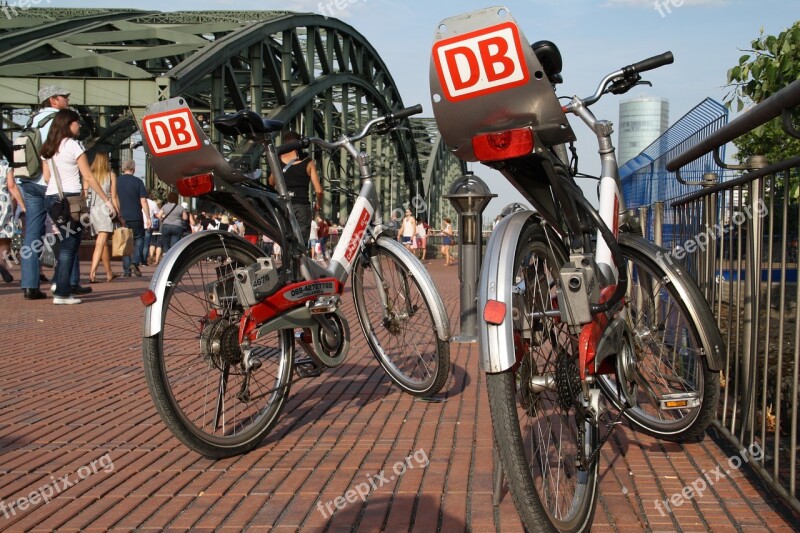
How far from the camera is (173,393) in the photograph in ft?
11.7

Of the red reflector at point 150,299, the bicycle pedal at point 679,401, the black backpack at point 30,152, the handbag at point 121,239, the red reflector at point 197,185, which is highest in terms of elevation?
the black backpack at point 30,152

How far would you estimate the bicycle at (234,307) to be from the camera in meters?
3.69

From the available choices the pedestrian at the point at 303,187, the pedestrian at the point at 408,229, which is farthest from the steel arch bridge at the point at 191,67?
the pedestrian at the point at 303,187

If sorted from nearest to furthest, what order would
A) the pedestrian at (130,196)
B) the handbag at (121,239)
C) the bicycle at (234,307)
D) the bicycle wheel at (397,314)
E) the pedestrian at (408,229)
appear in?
1. the bicycle at (234,307)
2. the bicycle wheel at (397,314)
3. the handbag at (121,239)
4. the pedestrian at (130,196)
5. the pedestrian at (408,229)

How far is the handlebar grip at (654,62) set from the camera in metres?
3.42

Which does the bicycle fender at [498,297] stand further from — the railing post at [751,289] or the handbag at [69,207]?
the handbag at [69,207]

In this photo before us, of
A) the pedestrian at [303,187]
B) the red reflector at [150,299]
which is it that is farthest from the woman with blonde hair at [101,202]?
the red reflector at [150,299]

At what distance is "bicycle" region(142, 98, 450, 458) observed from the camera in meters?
3.69

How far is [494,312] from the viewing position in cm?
253

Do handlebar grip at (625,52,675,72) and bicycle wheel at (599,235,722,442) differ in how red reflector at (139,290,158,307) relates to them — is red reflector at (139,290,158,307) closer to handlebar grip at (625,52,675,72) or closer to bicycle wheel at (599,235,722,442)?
bicycle wheel at (599,235,722,442)

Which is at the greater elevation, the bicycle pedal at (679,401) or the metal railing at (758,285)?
the metal railing at (758,285)

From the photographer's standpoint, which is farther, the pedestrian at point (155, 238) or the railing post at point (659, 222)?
the pedestrian at point (155, 238)

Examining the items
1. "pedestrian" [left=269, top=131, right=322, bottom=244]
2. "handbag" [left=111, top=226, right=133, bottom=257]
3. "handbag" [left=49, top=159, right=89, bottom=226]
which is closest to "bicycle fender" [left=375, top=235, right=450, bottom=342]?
"pedestrian" [left=269, top=131, right=322, bottom=244]

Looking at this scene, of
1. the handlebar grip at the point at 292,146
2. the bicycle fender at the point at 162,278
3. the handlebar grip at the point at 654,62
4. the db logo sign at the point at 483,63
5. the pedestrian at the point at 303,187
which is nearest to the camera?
the db logo sign at the point at 483,63
